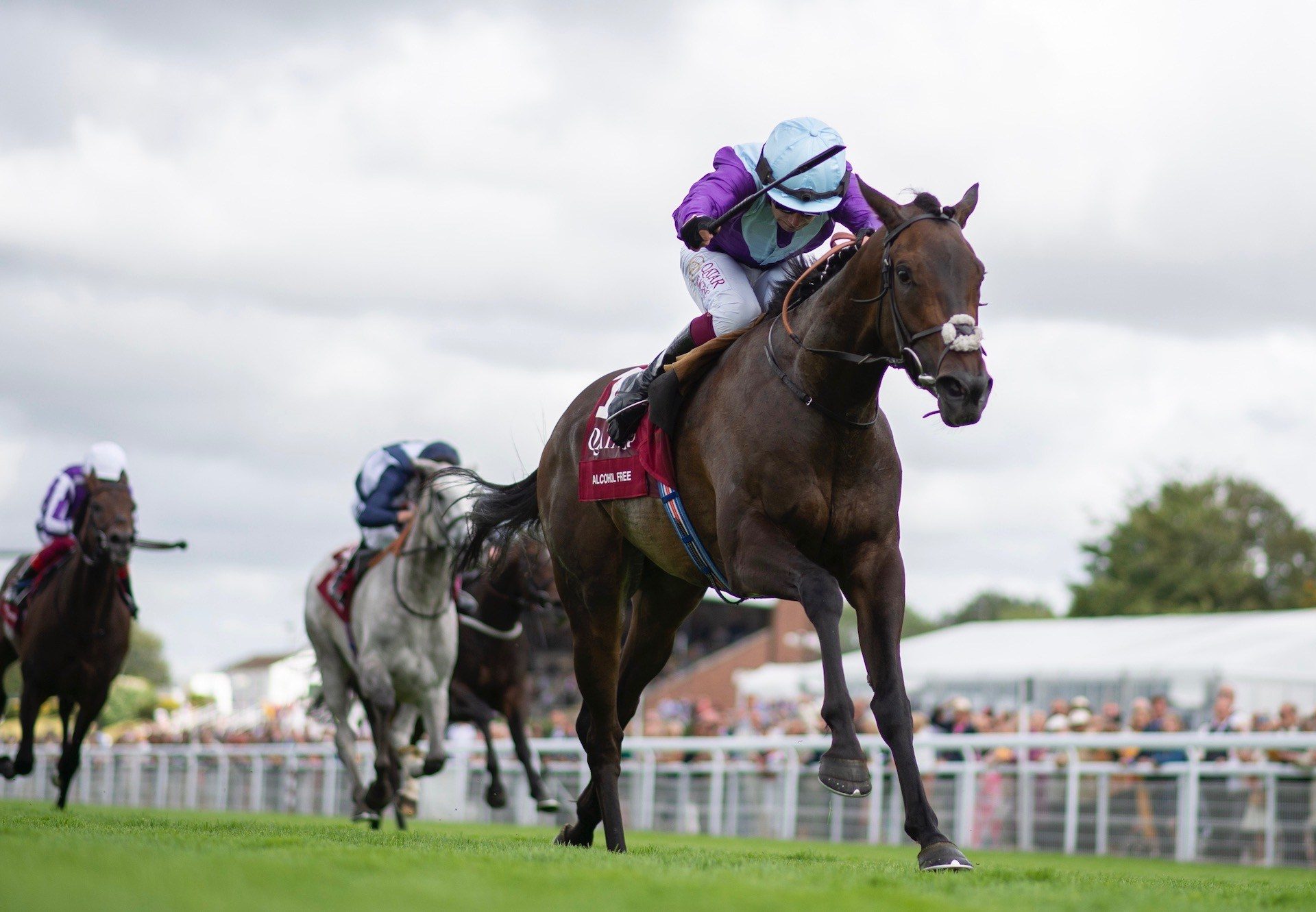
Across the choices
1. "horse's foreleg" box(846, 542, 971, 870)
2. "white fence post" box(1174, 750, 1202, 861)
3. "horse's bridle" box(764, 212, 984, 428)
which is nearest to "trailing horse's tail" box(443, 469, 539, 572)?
"horse's bridle" box(764, 212, 984, 428)

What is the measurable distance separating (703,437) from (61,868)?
9.63 feet

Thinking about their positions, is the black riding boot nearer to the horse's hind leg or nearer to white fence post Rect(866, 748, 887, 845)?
the horse's hind leg

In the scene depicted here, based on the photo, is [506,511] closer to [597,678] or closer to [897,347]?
[597,678]

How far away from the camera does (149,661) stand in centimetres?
9994

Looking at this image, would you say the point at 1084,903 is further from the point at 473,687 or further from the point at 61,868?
the point at 473,687

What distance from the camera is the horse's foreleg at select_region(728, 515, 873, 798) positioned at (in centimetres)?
474

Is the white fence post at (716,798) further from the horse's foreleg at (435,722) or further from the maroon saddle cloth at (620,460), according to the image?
the maroon saddle cloth at (620,460)

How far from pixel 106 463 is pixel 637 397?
6397 mm

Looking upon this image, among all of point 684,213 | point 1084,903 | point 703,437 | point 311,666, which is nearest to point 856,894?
point 1084,903

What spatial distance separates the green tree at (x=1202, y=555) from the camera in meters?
51.2

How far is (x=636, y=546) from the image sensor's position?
6.68 m

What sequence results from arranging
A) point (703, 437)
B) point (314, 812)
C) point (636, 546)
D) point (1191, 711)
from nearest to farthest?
point (703, 437)
point (636, 546)
point (314, 812)
point (1191, 711)

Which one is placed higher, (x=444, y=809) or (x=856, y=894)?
(x=856, y=894)

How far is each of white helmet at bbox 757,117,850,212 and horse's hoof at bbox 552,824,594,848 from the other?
280 centimetres
